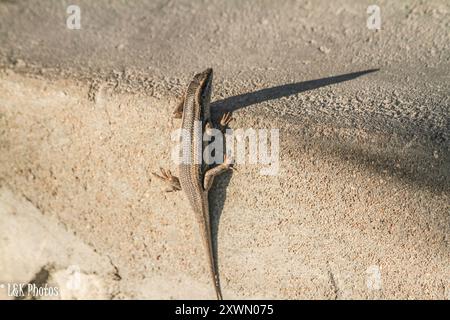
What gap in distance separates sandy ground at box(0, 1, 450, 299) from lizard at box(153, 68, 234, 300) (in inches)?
4.0

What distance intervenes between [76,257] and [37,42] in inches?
60.3

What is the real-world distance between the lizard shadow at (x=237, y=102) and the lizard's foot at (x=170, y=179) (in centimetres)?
22

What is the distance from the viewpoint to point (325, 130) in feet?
8.36

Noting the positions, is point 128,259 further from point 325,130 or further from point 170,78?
point 325,130

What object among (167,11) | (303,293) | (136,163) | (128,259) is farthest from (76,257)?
(167,11)

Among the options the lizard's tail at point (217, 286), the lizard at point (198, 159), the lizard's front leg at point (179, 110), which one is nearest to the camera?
the lizard at point (198, 159)

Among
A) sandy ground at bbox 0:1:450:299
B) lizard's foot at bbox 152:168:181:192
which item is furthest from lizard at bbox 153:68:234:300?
sandy ground at bbox 0:1:450:299

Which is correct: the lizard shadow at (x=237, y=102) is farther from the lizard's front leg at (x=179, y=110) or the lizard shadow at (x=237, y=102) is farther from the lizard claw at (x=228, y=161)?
the lizard's front leg at (x=179, y=110)

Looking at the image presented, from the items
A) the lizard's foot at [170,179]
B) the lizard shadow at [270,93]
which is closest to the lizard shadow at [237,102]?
the lizard shadow at [270,93]

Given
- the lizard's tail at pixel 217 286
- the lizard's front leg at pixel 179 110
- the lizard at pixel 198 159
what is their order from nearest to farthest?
the lizard at pixel 198 159
the lizard's front leg at pixel 179 110
the lizard's tail at pixel 217 286

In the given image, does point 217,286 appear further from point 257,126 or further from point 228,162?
point 257,126

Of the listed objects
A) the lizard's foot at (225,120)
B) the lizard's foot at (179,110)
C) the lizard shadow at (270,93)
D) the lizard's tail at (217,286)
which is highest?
the lizard shadow at (270,93)

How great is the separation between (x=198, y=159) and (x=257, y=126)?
445 millimetres

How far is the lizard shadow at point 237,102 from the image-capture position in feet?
8.70
